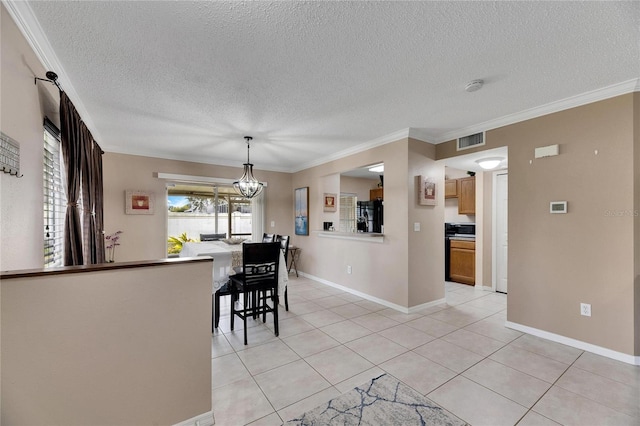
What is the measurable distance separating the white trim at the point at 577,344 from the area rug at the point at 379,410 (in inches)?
74.3

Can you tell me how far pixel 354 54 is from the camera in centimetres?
193

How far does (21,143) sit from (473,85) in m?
3.30

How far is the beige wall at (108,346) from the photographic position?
1.22m

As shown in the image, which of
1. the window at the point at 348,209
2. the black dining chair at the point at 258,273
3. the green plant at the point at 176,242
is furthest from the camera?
the window at the point at 348,209

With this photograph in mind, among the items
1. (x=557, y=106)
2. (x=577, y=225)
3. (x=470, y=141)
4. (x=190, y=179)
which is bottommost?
(x=577, y=225)

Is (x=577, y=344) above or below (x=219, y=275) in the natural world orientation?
below

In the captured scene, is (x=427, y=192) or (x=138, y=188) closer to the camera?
(x=427, y=192)

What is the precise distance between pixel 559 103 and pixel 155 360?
4095 mm

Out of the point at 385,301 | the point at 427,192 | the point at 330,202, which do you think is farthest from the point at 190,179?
the point at 427,192

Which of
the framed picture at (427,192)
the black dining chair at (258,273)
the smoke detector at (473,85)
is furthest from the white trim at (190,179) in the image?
the smoke detector at (473,85)

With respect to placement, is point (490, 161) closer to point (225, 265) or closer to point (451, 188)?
point (451, 188)

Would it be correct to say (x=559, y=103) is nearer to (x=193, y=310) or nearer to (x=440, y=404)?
(x=440, y=404)

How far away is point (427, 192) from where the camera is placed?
3.80 m

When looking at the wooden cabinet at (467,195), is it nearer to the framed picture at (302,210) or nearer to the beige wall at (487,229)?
the beige wall at (487,229)
